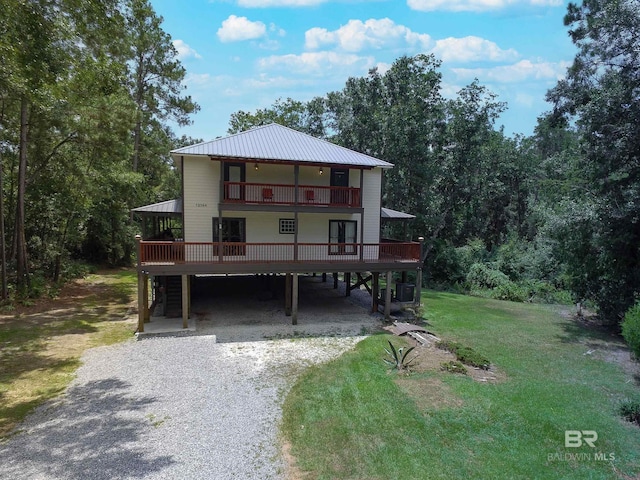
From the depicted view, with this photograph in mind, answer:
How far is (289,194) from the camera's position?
56.9ft

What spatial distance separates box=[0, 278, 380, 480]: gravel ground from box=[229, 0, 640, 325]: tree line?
41.1 ft

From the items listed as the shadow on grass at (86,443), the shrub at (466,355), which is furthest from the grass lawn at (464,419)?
the shadow on grass at (86,443)

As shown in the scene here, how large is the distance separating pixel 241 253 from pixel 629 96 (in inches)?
677

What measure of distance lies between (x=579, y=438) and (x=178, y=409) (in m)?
8.87

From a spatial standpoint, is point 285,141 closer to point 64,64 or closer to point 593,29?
point 64,64

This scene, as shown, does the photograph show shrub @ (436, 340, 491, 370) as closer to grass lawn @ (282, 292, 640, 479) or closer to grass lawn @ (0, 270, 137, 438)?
grass lawn @ (282, 292, 640, 479)

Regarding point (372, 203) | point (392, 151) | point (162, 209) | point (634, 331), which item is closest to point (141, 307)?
point (162, 209)

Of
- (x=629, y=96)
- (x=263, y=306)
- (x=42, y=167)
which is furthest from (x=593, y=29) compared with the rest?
(x=42, y=167)

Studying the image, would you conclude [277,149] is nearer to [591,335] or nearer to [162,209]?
[162,209]

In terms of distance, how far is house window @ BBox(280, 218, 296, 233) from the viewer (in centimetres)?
1780

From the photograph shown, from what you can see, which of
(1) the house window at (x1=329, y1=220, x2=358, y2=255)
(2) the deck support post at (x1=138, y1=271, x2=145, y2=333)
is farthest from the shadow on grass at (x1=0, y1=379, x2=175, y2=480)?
(1) the house window at (x1=329, y1=220, x2=358, y2=255)

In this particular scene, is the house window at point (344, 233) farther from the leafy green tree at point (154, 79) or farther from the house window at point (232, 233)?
the leafy green tree at point (154, 79)

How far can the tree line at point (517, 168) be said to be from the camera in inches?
614

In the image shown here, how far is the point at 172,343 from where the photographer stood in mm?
13531
